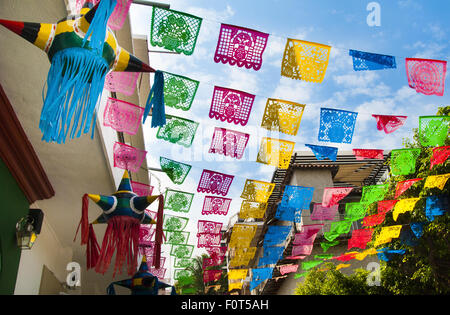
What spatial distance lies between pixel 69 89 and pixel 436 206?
9488 millimetres

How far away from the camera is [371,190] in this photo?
27.5ft

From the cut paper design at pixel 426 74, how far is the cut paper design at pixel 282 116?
1.67 meters

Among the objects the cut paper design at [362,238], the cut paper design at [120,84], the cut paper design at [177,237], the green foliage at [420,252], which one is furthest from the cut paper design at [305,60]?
the cut paper design at [362,238]

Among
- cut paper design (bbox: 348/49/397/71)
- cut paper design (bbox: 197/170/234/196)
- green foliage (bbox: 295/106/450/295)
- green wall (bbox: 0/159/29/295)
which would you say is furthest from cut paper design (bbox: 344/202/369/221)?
green wall (bbox: 0/159/29/295)

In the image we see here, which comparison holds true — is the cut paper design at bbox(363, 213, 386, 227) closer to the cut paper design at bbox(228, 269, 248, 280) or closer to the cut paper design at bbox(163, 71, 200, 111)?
the cut paper design at bbox(228, 269, 248, 280)

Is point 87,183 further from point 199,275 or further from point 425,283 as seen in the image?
point 199,275

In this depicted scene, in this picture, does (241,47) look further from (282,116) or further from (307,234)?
(307,234)

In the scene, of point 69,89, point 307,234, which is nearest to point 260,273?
point 307,234

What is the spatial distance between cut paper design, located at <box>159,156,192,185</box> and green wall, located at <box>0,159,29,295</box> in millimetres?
2472

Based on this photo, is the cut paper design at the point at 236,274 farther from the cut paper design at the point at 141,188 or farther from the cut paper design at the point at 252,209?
the cut paper design at the point at 141,188

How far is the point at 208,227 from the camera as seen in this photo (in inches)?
381

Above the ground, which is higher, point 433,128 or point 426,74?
point 426,74
